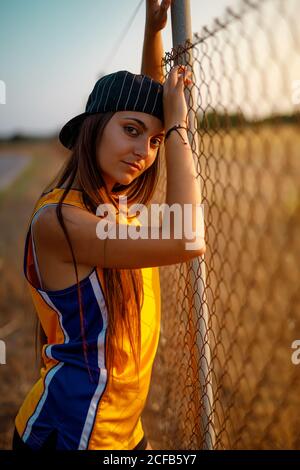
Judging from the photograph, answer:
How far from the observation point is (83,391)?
1.50 metres

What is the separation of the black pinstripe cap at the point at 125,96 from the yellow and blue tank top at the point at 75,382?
337 millimetres

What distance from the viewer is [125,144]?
5.10ft

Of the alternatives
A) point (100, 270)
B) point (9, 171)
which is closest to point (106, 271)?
point (100, 270)

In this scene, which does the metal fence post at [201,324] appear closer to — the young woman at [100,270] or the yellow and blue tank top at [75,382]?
the young woman at [100,270]

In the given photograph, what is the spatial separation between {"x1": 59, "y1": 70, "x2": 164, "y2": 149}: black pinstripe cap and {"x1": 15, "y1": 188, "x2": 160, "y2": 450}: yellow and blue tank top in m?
0.34

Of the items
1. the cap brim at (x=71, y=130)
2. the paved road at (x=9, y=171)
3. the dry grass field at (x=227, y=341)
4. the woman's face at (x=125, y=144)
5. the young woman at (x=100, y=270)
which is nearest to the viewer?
the young woman at (x=100, y=270)

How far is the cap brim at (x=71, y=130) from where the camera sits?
5.76ft

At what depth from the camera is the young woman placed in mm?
1429

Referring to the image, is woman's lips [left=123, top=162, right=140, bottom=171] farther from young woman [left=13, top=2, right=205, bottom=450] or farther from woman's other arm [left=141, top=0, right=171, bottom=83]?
woman's other arm [left=141, top=0, right=171, bottom=83]

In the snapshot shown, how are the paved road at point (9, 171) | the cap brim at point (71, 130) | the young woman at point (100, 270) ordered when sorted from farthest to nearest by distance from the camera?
the paved road at point (9, 171), the cap brim at point (71, 130), the young woman at point (100, 270)

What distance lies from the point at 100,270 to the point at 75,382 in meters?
0.37

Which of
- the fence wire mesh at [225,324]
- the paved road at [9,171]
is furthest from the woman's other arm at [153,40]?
the paved road at [9,171]

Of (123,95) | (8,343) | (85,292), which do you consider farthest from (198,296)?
(8,343)

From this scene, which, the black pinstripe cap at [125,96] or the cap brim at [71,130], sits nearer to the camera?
the black pinstripe cap at [125,96]
